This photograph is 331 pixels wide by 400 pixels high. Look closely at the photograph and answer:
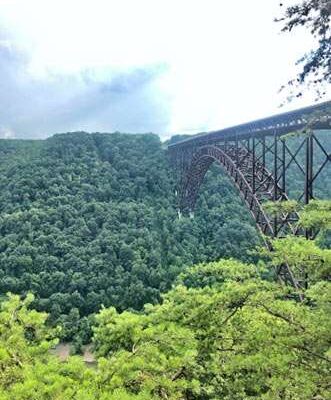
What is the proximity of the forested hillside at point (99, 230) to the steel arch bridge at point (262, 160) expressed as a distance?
4.05 m

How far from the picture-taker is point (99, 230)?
5034 centimetres

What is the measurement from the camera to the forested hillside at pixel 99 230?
41344 mm

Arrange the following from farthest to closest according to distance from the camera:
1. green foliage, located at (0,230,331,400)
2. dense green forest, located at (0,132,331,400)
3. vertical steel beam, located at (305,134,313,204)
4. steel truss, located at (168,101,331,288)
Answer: steel truss, located at (168,101,331,288), vertical steel beam, located at (305,134,313,204), dense green forest, located at (0,132,331,400), green foliage, located at (0,230,331,400)

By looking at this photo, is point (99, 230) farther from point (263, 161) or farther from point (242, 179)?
point (263, 161)

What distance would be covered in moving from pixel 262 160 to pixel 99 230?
2765cm

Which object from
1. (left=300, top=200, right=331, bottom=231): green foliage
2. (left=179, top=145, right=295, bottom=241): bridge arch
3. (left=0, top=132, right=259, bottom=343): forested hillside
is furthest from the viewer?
(left=0, top=132, right=259, bottom=343): forested hillside

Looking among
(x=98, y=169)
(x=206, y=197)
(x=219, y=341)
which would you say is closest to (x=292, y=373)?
(x=219, y=341)

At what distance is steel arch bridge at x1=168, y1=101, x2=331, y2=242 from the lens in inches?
630

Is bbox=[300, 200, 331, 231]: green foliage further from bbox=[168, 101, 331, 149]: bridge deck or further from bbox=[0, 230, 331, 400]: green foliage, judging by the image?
bbox=[168, 101, 331, 149]: bridge deck

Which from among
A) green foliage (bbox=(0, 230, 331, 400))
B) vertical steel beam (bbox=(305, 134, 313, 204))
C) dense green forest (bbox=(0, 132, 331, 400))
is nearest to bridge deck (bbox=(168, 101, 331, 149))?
vertical steel beam (bbox=(305, 134, 313, 204))

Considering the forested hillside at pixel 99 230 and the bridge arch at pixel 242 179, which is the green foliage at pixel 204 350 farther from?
the forested hillside at pixel 99 230

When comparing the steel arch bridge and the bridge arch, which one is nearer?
the steel arch bridge

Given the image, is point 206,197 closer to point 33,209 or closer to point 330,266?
point 33,209

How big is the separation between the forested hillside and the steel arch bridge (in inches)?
160
